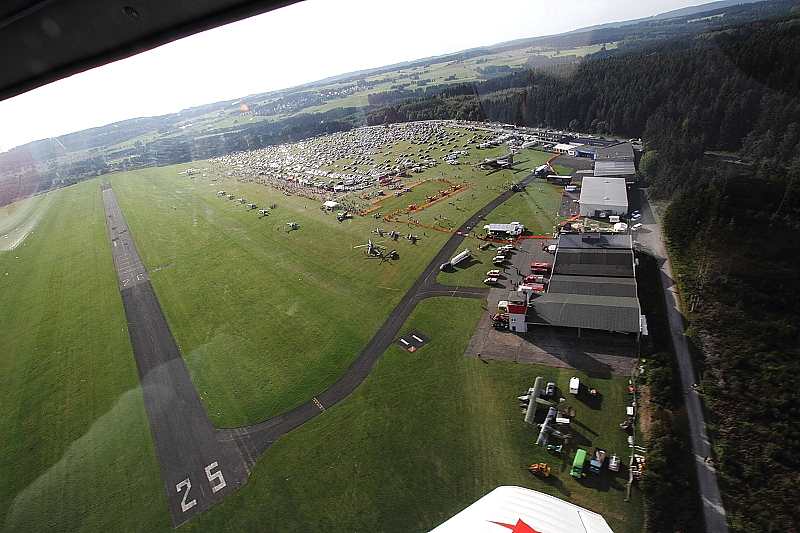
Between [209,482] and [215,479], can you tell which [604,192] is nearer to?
[215,479]

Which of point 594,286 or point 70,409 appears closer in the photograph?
point 70,409

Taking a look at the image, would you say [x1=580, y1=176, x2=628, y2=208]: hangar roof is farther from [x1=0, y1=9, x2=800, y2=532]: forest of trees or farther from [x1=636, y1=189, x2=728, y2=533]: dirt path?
[x1=636, y1=189, x2=728, y2=533]: dirt path

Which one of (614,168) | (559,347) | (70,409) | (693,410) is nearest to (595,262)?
(559,347)

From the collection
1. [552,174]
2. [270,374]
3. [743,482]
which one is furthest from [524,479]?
[552,174]

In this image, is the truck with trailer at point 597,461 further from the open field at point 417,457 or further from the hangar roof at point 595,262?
the hangar roof at point 595,262

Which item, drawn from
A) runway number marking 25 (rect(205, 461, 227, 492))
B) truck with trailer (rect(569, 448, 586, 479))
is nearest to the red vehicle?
truck with trailer (rect(569, 448, 586, 479))

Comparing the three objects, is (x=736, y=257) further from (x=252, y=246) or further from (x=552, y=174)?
(x=252, y=246)
